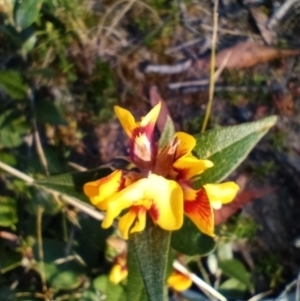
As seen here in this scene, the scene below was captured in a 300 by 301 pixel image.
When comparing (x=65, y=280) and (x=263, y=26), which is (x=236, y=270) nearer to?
(x=65, y=280)

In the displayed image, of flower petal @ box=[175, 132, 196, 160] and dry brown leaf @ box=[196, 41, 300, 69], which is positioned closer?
flower petal @ box=[175, 132, 196, 160]

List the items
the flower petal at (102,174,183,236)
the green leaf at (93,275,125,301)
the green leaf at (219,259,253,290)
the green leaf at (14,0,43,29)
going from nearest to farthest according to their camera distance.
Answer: the flower petal at (102,174,183,236) < the green leaf at (14,0,43,29) < the green leaf at (93,275,125,301) < the green leaf at (219,259,253,290)

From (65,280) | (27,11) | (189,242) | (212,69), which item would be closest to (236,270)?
(189,242)

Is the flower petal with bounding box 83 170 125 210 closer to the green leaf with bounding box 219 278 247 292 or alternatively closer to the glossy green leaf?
the glossy green leaf

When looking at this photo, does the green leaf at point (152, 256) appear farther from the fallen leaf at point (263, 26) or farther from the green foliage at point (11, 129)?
the fallen leaf at point (263, 26)

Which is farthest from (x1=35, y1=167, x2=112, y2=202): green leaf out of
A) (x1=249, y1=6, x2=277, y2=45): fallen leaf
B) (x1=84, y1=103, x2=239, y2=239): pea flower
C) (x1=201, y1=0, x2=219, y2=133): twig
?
(x1=249, y1=6, x2=277, y2=45): fallen leaf

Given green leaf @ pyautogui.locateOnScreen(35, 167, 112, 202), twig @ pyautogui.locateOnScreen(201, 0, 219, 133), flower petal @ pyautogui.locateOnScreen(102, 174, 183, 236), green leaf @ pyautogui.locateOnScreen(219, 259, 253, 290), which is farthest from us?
twig @ pyautogui.locateOnScreen(201, 0, 219, 133)

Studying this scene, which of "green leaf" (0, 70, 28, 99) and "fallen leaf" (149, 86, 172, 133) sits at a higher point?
"green leaf" (0, 70, 28, 99)

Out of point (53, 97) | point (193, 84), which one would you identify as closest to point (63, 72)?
point (53, 97)
